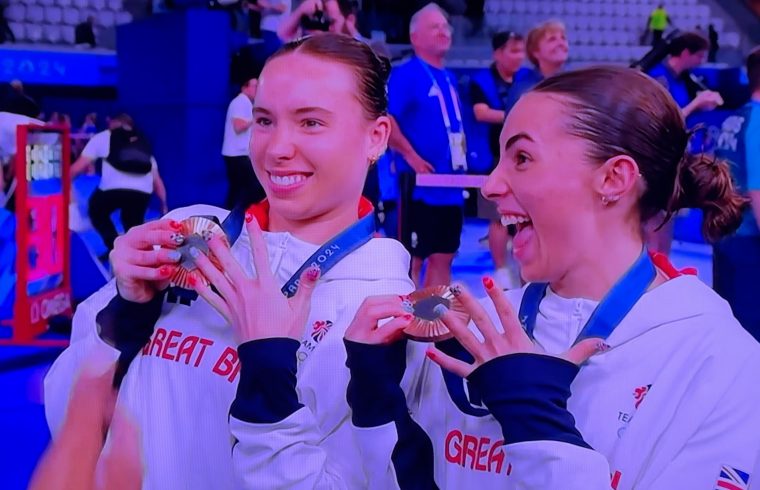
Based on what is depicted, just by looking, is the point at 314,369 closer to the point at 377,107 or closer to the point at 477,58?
the point at 377,107

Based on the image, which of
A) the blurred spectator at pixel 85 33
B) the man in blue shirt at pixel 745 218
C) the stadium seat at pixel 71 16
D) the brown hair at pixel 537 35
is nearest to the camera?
the man in blue shirt at pixel 745 218

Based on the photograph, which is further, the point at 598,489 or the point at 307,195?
the point at 307,195

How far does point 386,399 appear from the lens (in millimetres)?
910

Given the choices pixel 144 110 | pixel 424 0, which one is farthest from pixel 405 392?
pixel 424 0

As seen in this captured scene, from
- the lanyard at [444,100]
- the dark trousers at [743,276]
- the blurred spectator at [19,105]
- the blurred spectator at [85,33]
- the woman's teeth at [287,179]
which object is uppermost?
the woman's teeth at [287,179]

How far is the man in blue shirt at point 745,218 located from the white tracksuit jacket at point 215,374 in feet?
6.93

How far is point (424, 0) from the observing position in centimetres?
985

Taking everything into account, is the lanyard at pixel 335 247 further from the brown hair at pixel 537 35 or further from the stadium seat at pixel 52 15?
the stadium seat at pixel 52 15

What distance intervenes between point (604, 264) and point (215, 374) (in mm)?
478

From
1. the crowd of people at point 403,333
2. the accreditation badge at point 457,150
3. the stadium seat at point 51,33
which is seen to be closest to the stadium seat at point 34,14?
the stadium seat at point 51,33

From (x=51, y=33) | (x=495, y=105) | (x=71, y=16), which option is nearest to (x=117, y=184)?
(x=495, y=105)

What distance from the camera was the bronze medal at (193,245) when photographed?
0.96 metres

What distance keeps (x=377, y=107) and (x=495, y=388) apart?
0.42m

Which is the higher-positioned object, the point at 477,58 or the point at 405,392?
the point at 405,392
